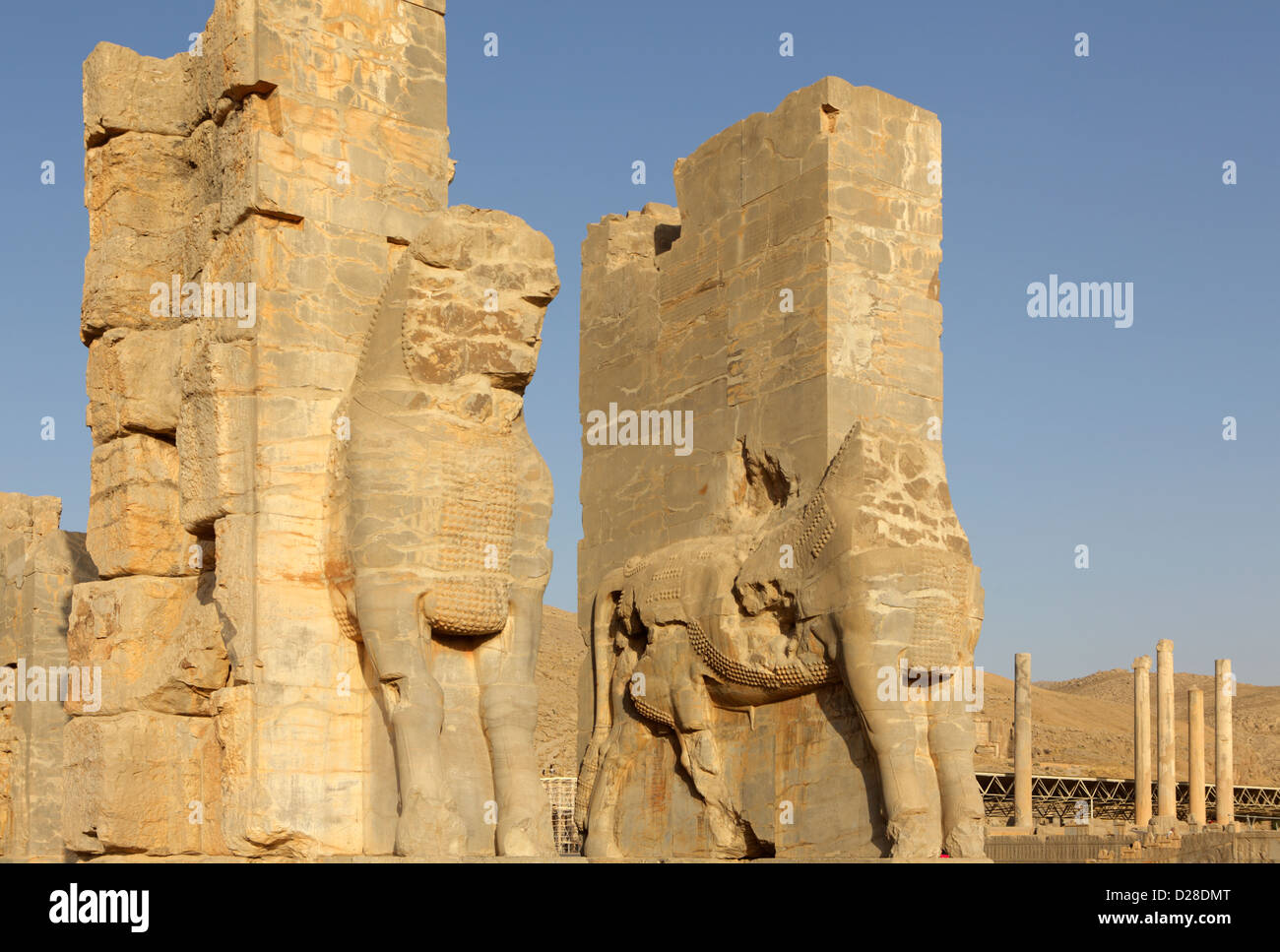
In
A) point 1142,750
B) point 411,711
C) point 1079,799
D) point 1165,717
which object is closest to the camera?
point 411,711

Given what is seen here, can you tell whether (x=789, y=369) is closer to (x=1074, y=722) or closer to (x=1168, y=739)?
(x=1168, y=739)

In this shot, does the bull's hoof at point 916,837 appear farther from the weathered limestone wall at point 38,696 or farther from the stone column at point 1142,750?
the stone column at point 1142,750

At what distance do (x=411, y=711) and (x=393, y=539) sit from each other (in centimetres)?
68

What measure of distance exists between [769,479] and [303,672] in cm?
522

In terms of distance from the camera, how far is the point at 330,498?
666cm

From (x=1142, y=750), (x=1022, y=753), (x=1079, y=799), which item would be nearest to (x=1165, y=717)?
(x=1142, y=750)

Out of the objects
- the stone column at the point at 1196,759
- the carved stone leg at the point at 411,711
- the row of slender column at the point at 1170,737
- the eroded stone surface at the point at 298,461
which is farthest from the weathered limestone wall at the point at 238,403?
the stone column at the point at 1196,759

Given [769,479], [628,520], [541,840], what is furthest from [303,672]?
[628,520]

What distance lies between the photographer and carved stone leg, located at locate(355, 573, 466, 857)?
5945 mm

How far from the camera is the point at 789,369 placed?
11.0 m

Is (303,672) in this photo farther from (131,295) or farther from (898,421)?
(898,421)

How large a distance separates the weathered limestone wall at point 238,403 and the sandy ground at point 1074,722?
51.5ft

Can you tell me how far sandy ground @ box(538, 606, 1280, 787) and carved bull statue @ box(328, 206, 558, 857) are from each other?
16.4 meters

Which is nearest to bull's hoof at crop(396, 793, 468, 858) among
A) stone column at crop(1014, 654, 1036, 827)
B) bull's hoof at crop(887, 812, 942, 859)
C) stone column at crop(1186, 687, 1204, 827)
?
bull's hoof at crop(887, 812, 942, 859)
